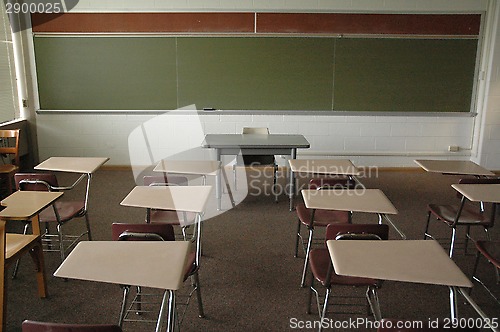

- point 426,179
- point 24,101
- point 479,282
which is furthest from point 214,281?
point 24,101

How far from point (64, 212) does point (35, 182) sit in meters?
0.34

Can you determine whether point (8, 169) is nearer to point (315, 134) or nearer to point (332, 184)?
point (332, 184)

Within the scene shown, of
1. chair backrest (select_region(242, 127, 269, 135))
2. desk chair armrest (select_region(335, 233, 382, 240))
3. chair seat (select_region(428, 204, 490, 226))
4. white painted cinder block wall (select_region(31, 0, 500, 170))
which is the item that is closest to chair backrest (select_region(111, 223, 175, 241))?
desk chair armrest (select_region(335, 233, 382, 240))

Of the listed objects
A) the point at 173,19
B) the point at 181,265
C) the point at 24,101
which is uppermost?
the point at 173,19

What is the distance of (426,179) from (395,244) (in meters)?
4.39

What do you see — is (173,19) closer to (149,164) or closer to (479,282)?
(149,164)

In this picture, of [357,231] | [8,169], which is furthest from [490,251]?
Answer: [8,169]

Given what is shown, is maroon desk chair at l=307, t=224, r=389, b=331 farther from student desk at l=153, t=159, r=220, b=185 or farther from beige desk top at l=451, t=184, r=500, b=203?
student desk at l=153, t=159, r=220, b=185

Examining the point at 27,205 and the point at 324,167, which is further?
the point at 324,167

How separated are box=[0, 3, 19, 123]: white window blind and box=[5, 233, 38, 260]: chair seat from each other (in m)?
3.96

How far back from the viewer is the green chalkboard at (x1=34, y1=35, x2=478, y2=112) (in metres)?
6.41

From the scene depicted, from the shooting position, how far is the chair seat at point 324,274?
8.00ft

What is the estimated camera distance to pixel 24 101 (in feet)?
21.3

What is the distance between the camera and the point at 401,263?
212 centimetres
